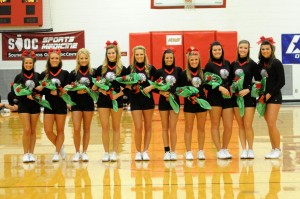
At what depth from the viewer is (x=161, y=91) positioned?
9.00m

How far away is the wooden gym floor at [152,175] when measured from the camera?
678 centimetres

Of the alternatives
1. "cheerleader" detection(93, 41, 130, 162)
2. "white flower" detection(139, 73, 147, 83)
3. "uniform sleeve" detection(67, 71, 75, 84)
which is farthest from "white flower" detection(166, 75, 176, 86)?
"uniform sleeve" detection(67, 71, 75, 84)

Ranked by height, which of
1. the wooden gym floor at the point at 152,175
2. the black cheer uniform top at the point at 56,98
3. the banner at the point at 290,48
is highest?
the banner at the point at 290,48

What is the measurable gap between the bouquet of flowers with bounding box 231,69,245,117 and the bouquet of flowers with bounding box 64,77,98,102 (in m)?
2.12

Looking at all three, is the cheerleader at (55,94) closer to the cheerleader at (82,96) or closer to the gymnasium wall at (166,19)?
the cheerleader at (82,96)

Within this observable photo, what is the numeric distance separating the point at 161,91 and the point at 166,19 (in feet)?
43.7

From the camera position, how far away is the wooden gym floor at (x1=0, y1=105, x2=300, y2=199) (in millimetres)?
6781

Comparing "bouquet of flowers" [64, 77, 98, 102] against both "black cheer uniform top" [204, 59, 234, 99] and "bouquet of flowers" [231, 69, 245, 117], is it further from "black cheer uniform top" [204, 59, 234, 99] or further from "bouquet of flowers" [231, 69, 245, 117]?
"bouquet of flowers" [231, 69, 245, 117]

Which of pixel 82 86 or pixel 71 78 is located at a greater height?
pixel 71 78

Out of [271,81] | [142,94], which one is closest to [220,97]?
[271,81]

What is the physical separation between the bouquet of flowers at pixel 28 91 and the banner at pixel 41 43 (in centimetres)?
1304

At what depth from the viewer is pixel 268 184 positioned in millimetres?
7133

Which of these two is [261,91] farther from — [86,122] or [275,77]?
[86,122]

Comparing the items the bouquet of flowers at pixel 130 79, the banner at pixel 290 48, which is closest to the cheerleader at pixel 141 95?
the bouquet of flowers at pixel 130 79
